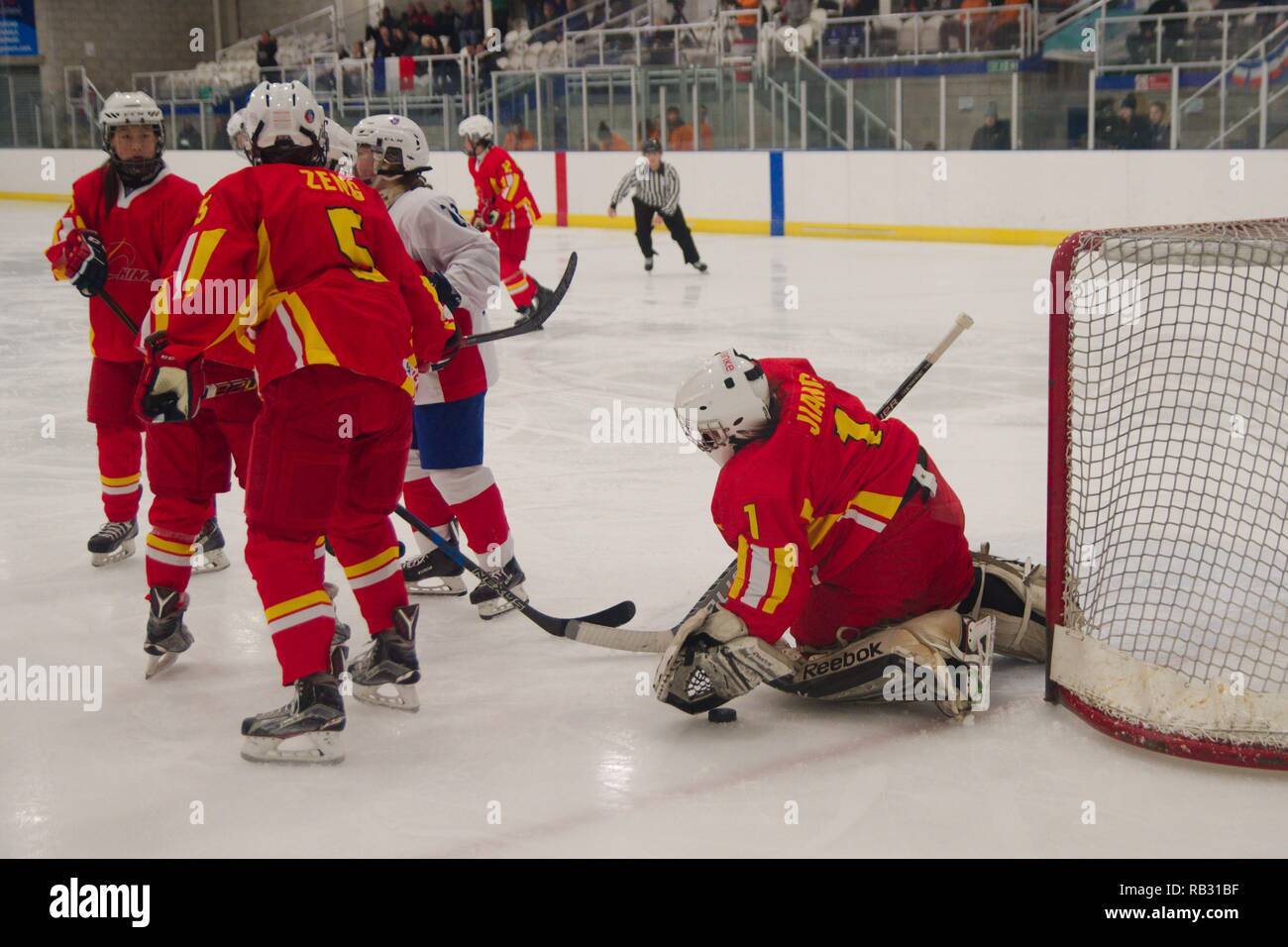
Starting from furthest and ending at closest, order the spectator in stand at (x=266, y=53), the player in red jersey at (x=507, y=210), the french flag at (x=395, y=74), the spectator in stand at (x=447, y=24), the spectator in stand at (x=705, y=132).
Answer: the spectator in stand at (x=266, y=53) → the spectator in stand at (x=447, y=24) → the french flag at (x=395, y=74) → the spectator in stand at (x=705, y=132) → the player in red jersey at (x=507, y=210)

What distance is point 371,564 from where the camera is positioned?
303 cm

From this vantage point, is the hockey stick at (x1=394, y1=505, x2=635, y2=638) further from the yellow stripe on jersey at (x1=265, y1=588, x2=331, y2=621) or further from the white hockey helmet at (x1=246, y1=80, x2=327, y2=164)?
the white hockey helmet at (x1=246, y1=80, x2=327, y2=164)

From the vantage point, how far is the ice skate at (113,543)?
13.7ft

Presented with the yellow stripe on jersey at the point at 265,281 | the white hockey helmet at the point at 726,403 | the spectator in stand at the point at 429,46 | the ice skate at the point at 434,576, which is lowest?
the ice skate at the point at 434,576

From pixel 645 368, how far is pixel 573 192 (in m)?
8.34

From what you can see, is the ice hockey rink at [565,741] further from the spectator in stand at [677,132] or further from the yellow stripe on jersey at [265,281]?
the spectator in stand at [677,132]

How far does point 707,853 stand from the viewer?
2367 mm

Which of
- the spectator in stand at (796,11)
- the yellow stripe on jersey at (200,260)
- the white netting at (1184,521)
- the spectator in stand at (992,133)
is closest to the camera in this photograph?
the yellow stripe on jersey at (200,260)

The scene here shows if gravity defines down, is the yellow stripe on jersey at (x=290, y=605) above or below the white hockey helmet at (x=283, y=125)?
below

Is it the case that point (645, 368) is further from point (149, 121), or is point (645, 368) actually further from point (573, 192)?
point (573, 192)

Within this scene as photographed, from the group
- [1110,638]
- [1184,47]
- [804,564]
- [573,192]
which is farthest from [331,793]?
[573,192]

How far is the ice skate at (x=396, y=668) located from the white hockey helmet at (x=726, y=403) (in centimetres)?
72

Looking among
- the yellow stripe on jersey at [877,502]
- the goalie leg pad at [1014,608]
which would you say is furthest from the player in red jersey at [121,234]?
the goalie leg pad at [1014,608]

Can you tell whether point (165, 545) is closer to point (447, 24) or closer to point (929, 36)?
point (929, 36)
